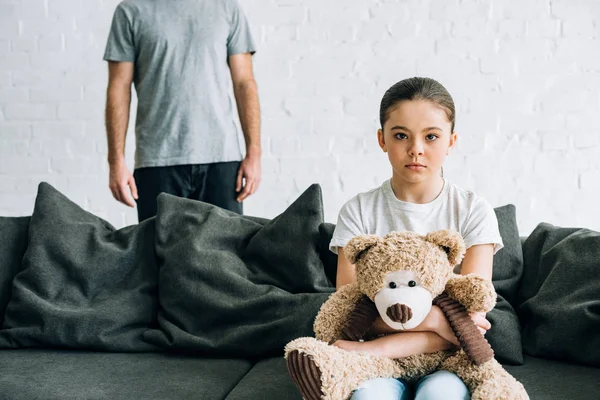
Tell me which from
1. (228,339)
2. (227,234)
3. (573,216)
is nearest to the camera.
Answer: (228,339)

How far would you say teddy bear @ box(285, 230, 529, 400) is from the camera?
1.26m

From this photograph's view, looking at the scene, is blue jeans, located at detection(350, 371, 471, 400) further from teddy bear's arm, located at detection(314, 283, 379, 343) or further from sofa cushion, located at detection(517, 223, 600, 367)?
sofa cushion, located at detection(517, 223, 600, 367)

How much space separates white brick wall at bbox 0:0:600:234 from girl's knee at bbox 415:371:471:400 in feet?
5.93

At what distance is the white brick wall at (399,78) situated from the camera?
118 inches

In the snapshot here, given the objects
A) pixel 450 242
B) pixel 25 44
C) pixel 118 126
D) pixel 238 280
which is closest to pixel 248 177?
pixel 118 126

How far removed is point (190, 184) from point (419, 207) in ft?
3.57

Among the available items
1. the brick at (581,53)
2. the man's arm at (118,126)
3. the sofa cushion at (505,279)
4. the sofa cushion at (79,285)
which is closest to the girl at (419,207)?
the sofa cushion at (505,279)

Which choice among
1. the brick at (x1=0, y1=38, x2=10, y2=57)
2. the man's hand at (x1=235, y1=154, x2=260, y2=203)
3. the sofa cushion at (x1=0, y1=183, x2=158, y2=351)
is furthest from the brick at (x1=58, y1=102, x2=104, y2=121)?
the sofa cushion at (x1=0, y1=183, x2=158, y2=351)

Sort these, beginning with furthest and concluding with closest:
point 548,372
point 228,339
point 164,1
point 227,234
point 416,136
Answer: point 164,1
point 227,234
point 228,339
point 548,372
point 416,136

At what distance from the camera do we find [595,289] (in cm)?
171

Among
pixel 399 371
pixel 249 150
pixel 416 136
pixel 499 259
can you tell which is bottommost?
pixel 399 371

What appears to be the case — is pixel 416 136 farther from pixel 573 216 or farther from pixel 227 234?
pixel 573 216

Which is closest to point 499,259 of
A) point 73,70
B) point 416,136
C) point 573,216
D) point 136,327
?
point 416,136

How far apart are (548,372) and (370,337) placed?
511 millimetres
